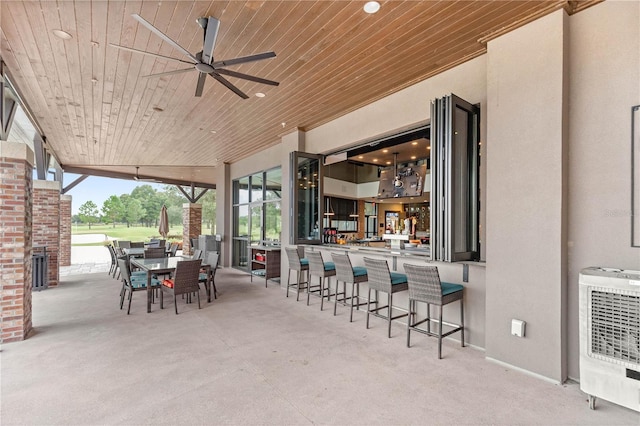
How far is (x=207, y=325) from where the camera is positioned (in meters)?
4.16

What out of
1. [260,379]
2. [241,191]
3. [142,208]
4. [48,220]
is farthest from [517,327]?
[142,208]

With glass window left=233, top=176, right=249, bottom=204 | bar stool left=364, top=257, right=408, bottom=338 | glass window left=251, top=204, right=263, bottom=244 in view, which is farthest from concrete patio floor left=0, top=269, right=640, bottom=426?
glass window left=233, top=176, right=249, bottom=204

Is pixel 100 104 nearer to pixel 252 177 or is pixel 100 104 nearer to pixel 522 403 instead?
pixel 252 177

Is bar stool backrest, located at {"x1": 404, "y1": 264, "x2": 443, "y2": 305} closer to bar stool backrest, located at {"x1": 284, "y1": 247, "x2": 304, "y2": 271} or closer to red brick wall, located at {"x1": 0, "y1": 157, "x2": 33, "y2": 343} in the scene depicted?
bar stool backrest, located at {"x1": 284, "y1": 247, "x2": 304, "y2": 271}

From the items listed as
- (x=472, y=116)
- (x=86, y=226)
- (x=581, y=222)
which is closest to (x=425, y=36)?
(x=472, y=116)

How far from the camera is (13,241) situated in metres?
3.62

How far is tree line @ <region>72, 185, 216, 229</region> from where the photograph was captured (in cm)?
1603

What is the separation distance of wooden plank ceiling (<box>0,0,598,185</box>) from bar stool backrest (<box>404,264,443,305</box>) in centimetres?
245

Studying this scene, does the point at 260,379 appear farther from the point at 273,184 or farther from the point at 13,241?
the point at 273,184

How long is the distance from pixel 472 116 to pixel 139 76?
4267mm

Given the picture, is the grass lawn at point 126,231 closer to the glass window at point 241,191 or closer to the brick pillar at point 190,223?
the brick pillar at point 190,223

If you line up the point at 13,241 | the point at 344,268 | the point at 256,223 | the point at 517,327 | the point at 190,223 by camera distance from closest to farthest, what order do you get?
the point at 517,327 → the point at 13,241 → the point at 344,268 → the point at 256,223 → the point at 190,223

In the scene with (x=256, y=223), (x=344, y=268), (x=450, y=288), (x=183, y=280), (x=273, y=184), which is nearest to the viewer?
(x=450, y=288)

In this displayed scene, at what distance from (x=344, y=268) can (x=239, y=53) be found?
3104 millimetres
